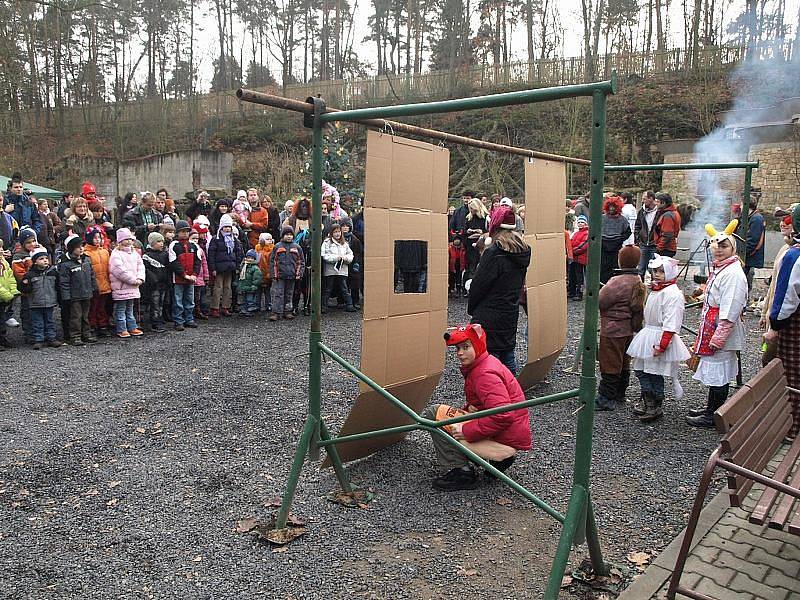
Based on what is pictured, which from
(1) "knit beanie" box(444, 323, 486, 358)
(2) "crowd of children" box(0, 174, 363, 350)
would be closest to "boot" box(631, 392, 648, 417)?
(1) "knit beanie" box(444, 323, 486, 358)

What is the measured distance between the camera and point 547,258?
240 inches

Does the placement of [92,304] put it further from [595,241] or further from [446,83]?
[446,83]

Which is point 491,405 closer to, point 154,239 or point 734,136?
point 154,239

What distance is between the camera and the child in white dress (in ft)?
18.4

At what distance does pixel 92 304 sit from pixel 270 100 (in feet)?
23.2

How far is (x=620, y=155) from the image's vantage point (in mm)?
24828

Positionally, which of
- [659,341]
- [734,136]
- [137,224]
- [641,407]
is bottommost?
[641,407]

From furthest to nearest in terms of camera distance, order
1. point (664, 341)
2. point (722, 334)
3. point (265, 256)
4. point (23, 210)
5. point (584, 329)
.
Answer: point (23, 210), point (265, 256), point (664, 341), point (722, 334), point (584, 329)

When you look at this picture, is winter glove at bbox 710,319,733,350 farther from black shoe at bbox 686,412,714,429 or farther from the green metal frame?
the green metal frame

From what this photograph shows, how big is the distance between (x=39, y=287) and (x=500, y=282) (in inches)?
236

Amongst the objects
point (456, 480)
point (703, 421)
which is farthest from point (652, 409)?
point (456, 480)

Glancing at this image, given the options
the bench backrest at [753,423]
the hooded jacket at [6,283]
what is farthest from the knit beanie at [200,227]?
the bench backrest at [753,423]

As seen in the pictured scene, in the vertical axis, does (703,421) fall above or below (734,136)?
below

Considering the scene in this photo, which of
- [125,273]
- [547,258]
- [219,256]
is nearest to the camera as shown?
[547,258]
